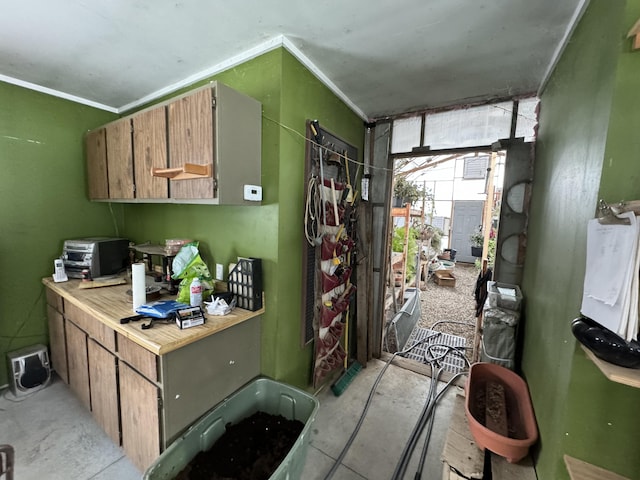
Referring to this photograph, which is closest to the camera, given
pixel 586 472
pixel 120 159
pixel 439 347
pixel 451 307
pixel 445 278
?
pixel 586 472

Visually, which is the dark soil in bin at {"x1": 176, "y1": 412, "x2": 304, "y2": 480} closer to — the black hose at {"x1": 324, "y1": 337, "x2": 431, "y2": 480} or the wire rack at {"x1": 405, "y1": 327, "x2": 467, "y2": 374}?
the black hose at {"x1": 324, "y1": 337, "x2": 431, "y2": 480}

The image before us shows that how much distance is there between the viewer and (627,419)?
869 mm

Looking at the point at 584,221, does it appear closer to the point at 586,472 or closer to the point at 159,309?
the point at 586,472

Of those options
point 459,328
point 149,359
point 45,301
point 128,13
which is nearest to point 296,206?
point 149,359

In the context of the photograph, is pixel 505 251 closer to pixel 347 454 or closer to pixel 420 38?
pixel 420 38

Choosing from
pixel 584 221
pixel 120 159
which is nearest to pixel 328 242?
pixel 584 221

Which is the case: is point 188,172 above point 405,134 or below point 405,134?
below

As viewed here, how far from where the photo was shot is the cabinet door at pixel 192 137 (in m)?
1.36

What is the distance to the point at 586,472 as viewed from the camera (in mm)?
885

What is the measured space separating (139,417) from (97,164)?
82.4 inches

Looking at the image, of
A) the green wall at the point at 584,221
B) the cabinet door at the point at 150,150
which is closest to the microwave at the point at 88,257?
the cabinet door at the point at 150,150

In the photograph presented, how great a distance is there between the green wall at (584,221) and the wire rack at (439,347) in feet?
4.87

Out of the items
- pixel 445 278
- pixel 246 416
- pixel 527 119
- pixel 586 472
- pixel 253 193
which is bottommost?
pixel 445 278

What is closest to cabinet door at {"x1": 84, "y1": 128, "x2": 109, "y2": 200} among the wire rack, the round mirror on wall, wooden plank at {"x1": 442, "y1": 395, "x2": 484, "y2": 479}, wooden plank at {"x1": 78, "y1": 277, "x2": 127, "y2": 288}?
wooden plank at {"x1": 78, "y1": 277, "x2": 127, "y2": 288}
